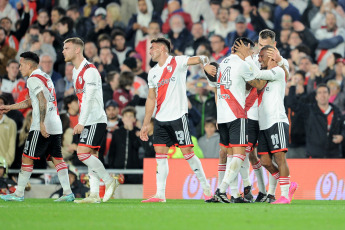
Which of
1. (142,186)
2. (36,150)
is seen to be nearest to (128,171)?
(142,186)

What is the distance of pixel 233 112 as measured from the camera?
10781 mm

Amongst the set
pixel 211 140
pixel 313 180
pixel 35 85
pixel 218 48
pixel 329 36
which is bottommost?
pixel 313 180

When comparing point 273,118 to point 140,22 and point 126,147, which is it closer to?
point 126,147

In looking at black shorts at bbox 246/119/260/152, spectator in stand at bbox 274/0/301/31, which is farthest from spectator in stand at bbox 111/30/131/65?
black shorts at bbox 246/119/260/152

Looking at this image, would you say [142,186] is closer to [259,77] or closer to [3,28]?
[259,77]

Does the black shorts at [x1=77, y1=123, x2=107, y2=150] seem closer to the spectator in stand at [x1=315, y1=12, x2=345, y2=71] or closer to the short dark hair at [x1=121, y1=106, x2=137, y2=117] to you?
the short dark hair at [x1=121, y1=106, x2=137, y2=117]

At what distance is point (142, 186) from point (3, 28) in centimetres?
694

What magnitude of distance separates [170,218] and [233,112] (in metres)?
3.43

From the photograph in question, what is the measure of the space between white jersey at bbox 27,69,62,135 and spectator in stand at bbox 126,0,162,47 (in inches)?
317

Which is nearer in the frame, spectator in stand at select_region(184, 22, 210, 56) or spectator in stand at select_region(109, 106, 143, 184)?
spectator in stand at select_region(109, 106, 143, 184)

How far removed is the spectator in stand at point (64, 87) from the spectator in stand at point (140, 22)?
2.21 m

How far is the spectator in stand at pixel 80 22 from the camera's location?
19719mm

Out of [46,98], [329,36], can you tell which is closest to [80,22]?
[329,36]

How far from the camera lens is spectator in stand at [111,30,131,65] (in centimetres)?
1889
